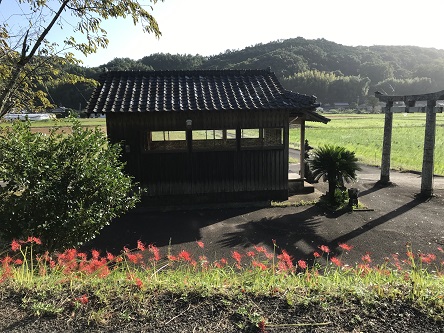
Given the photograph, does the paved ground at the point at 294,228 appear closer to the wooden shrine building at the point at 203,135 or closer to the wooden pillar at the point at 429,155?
the wooden pillar at the point at 429,155

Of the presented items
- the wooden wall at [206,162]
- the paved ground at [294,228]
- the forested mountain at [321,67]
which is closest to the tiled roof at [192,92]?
the wooden wall at [206,162]

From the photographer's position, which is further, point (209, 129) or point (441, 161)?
point (441, 161)

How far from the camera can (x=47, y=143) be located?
5.23m

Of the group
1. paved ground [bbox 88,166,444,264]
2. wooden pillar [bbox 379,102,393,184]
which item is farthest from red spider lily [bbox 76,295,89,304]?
wooden pillar [bbox 379,102,393,184]

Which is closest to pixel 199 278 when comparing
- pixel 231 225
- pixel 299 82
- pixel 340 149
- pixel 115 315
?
pixel 115 315

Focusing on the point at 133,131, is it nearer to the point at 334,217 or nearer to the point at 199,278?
the point at 334,217

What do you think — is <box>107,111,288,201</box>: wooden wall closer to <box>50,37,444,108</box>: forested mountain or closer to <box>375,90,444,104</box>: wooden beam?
<box>375,90,444,104</box>: wooden beam

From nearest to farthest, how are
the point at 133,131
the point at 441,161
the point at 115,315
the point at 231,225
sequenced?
the point at 115,315, the point at 231,225, the point at 133,131, the point at 441,161

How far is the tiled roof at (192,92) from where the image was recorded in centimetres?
973

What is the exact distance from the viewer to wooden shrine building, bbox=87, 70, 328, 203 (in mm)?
9781

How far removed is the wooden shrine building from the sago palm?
1.03 m

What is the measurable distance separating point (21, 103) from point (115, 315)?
689cm

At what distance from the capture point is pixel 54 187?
15.9 ft

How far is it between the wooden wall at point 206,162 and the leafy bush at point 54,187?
4479 millimetres
